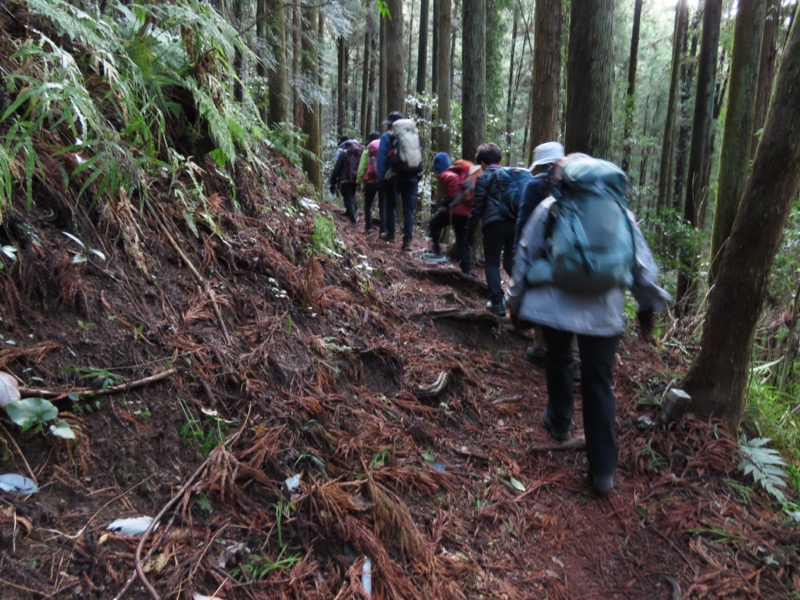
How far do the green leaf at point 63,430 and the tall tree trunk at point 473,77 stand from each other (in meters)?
8.28

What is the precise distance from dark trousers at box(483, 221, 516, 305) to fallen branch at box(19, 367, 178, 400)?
4.21m

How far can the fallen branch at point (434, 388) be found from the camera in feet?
12.4

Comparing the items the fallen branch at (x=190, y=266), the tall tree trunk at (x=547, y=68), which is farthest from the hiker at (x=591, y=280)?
the tall tree trunk at (x=547, y=68)

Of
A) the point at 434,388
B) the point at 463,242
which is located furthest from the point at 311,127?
the point at 434,388

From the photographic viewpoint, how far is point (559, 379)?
12.3ft

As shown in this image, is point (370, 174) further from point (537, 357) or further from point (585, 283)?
point (585, 283)

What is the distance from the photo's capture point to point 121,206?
3066 mm

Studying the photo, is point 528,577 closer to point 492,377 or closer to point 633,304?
point 492,377

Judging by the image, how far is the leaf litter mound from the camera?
1984mm

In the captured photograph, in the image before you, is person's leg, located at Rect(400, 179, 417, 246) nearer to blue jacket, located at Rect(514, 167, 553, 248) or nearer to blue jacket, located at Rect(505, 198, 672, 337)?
blue jacket, located at Rect(514, 167, 553, 248)

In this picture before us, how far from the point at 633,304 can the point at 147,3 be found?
607 centimetres

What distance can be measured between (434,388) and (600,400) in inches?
46.8

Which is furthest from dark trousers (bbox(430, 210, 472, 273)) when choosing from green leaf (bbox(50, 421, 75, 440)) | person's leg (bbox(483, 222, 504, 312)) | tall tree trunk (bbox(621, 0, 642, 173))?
tall tree trunk (bbox(621, 0, 642, 173))

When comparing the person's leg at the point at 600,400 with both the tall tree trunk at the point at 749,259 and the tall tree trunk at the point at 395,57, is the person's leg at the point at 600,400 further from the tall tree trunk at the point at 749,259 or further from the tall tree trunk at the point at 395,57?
the tall tree trunk at the point at 395,57
